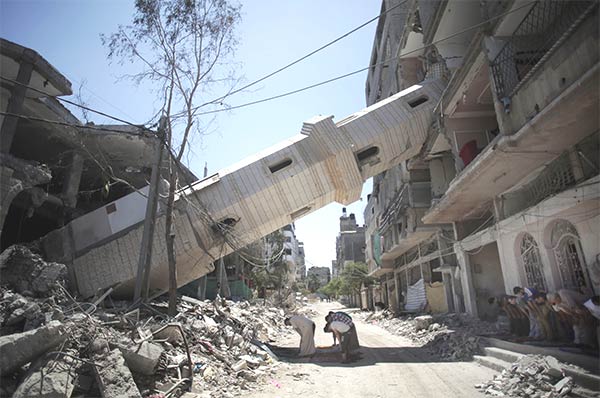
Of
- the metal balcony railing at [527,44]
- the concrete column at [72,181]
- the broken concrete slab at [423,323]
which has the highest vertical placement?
the metal balcony railing at [527,44]

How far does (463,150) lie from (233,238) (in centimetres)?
905


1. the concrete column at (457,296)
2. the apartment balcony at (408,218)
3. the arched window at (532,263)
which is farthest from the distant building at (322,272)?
the arched window at (532,263)

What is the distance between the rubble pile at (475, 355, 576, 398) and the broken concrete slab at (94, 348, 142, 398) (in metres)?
5.93

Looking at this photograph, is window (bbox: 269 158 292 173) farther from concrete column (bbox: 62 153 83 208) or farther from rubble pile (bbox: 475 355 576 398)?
rubble pile (bbox: 475 355 576 398)

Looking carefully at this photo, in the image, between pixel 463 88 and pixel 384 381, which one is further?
pixel 463 88

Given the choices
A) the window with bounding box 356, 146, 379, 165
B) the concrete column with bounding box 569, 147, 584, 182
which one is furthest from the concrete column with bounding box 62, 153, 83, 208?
the concrete column with bounding box 569, 147, 584, 182

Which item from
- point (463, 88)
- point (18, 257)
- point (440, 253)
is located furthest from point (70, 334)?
point (440, 253)

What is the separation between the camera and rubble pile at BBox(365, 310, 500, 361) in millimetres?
9203

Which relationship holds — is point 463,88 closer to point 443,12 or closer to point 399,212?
point 443,12

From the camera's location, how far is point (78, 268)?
1270cm

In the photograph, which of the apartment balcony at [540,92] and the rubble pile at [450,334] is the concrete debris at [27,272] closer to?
the rubble pile at [450,334]

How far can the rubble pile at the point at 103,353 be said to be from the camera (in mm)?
4492

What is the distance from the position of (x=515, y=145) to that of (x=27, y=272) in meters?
12.3

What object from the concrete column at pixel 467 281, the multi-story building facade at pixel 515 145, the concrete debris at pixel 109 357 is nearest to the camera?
the concrete debris at pixel 109 357
